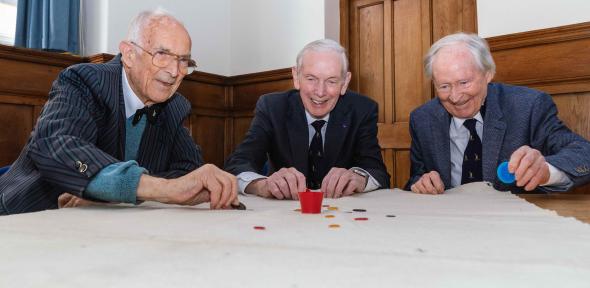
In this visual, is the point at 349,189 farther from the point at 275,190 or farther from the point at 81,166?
the point at 81,166

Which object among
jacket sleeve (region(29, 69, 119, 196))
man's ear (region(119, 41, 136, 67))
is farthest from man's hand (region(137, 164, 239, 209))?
man's ear (region(119, 41, 136, 67))

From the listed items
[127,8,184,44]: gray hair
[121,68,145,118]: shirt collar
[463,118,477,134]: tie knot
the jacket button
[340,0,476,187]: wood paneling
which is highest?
[340,0,476,187]: wood paneling

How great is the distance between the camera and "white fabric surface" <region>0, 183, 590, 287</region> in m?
0.64

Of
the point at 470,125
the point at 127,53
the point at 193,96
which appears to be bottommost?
the point at 470,125

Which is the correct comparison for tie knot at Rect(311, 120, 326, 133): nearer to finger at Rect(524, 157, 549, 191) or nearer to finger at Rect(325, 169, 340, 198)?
finger at Rect(325, 169, 340, 198)

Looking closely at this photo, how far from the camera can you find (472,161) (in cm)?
222

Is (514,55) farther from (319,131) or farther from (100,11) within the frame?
(100,11)

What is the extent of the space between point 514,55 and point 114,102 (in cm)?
308

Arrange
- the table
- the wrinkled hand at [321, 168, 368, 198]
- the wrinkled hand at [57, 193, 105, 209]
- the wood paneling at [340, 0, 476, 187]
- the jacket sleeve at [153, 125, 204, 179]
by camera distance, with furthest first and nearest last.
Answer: the wood paneling at [340, 0, 476, 187]
the jacket sleeve at [153, 125, 204, 179]
the wrinkled hand at [321, 168, 368, 198]
the wrinkled hand at [57, 193, 105, 209]
the table

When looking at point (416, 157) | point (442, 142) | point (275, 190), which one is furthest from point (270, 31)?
point (275, 190)

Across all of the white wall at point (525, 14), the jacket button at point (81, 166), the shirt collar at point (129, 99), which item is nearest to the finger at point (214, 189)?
the jacket button at point (81, 166)

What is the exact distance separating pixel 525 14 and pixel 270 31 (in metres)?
2.36

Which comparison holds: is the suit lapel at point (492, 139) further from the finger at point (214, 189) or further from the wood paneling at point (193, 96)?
the wood paneling at point (193, 96)

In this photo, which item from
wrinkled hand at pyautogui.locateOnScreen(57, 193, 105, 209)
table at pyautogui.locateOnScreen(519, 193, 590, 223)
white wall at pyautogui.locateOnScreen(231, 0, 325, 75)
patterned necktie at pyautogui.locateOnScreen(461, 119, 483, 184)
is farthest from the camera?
white wall at pyautogui.locateOnScreen(231, 0, 325, 75)
